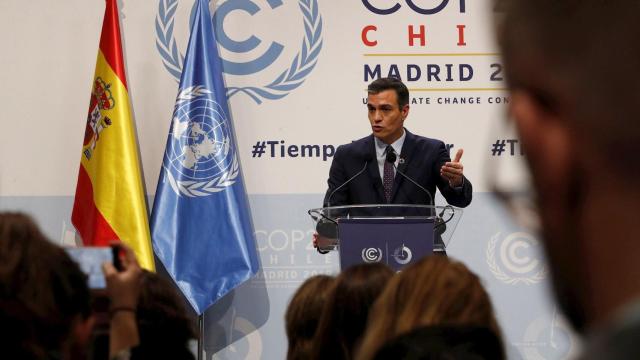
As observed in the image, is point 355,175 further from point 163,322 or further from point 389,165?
point 163,322

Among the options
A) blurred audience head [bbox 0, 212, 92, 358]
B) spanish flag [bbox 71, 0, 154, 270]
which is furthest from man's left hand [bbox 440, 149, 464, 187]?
blurred audience head [bbox 0, 212, 92, 358]

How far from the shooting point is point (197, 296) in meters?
6.61

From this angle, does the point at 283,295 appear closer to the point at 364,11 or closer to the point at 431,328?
the point at 364,11

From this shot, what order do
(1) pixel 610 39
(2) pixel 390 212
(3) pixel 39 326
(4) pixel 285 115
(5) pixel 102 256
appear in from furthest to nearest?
(4) pixel 285 115
(2) pixel 390 212
(5) pixel 102 256
(3) pixel 39 326
(1) pixel 610 39

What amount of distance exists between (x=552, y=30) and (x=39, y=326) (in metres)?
1.22

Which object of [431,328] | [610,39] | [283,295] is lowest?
[283,295]

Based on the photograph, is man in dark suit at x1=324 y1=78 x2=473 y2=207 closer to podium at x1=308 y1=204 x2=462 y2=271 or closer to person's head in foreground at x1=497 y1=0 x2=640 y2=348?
podium at x1=308 y1=204 x2=462 y2=271

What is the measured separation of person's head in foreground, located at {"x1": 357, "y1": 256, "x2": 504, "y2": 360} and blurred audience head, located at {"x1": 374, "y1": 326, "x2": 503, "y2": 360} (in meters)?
0.04

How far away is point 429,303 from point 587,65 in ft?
4.15

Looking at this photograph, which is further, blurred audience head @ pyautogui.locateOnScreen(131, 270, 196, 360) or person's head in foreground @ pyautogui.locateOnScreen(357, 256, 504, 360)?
blurred audience head @ pyautogui.locateOnScreen(131, 270, 196, 360)

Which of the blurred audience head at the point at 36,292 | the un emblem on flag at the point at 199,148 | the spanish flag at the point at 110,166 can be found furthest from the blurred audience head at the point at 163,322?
the un emblem on flag at the point at 199,148

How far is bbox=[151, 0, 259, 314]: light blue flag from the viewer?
21.8 ft

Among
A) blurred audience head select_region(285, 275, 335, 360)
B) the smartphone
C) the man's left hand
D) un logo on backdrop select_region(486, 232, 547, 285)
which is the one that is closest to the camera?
the smartphone

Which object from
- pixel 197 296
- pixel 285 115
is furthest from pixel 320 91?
pixel 197 296
